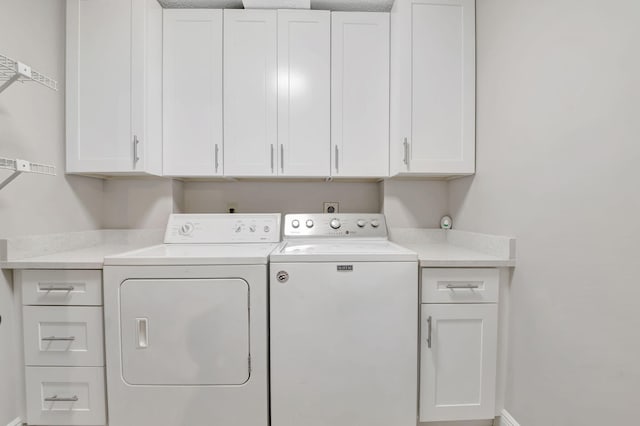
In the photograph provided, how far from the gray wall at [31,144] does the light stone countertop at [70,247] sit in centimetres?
5

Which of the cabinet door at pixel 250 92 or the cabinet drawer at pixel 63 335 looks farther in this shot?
the cabinet door at pixel 250 92

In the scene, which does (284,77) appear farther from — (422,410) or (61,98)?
(422,410)

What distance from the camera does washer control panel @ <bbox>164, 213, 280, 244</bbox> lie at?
6.24 ft

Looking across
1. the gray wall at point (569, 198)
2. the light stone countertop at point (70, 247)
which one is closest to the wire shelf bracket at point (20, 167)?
the light stone countertop at point (70, 247)

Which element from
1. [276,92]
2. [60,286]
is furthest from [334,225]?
[60,286]

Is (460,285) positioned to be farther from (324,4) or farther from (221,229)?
(324,4)

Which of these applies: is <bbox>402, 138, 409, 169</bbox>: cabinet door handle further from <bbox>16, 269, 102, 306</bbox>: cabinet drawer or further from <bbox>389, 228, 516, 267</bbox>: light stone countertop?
<bbox>16, 269, 102, 306</bbox>: cabinet drawer

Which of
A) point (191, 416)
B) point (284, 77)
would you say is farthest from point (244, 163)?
point (191, 416)

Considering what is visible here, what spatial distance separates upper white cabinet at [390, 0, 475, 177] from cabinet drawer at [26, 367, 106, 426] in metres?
1.97

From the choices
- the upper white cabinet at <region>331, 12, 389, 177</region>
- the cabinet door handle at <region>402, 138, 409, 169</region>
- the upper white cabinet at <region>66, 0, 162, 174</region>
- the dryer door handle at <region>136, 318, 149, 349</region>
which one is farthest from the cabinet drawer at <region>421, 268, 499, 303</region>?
the upper white cabinet at <region>66, 0, 162, 174</region>

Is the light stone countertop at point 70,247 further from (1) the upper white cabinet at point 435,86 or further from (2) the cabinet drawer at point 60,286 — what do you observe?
(1) the upper white cabinet at point 435,86

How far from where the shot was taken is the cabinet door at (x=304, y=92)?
6.00 feet

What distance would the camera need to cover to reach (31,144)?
154 centimetres

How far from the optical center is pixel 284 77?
6.03 feet
